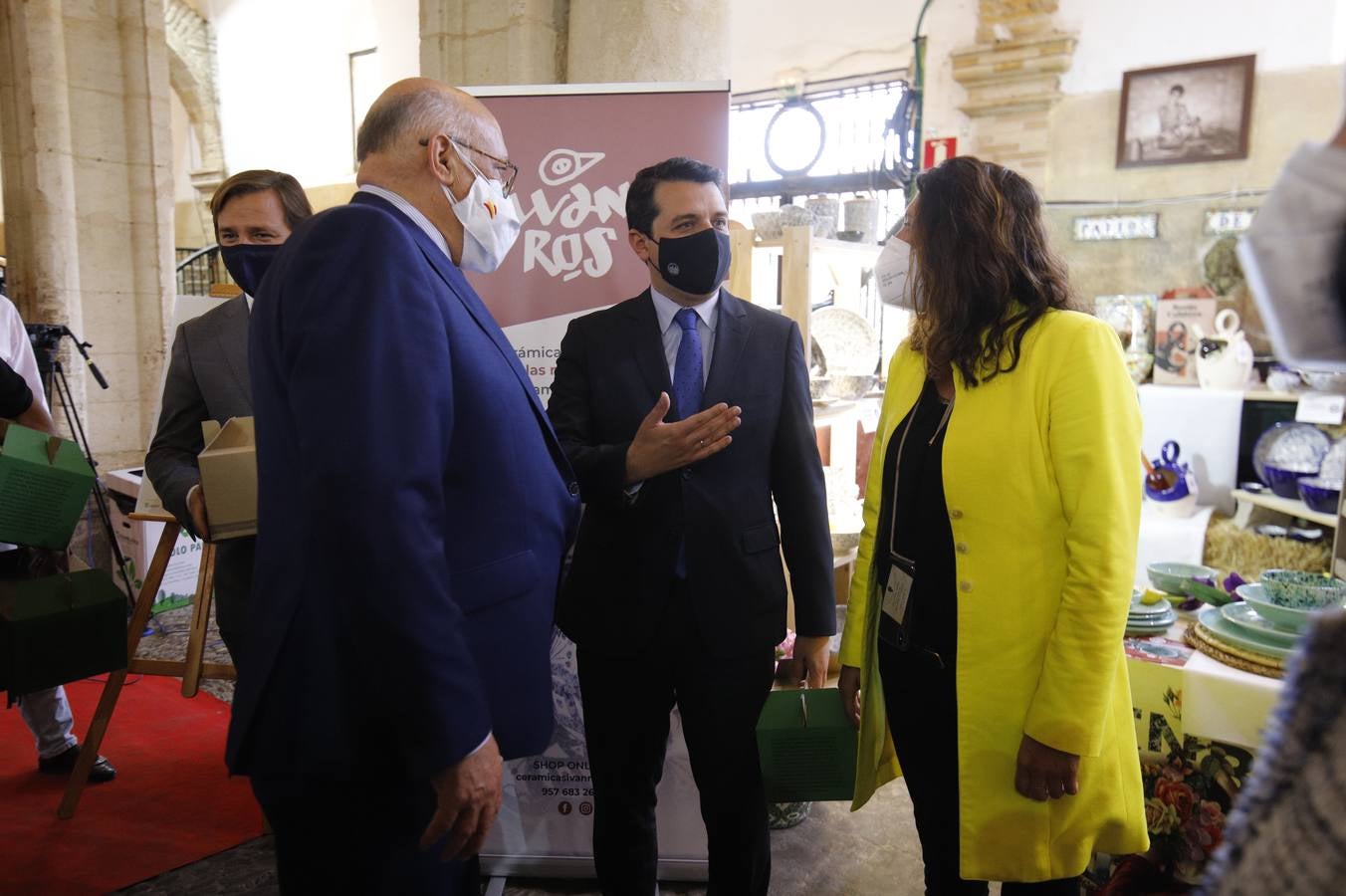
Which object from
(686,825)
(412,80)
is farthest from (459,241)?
(686,825)

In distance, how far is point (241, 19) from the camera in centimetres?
1158

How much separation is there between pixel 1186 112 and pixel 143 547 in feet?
24.7

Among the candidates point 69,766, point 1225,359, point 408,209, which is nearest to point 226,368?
point 408,209

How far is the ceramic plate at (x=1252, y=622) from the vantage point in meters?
1.96

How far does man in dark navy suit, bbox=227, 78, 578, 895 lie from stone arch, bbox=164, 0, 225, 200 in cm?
1258

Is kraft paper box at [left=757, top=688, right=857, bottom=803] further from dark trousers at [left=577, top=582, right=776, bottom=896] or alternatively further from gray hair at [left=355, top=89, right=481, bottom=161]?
gray hair at [left=355, top=89, right=481, bottom=161]

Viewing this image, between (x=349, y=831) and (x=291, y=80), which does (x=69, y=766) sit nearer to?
(x=349, y=831)

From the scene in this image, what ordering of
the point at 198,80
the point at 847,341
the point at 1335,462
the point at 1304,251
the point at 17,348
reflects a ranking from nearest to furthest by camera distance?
the point at 1304,251 → the point at 17,348 → the point at 847,341 → the point at 1335,462 → the point at 198,80

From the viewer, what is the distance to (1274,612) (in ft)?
6.54

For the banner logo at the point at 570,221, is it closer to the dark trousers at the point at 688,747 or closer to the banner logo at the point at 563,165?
the banner logo at the point at 563,165

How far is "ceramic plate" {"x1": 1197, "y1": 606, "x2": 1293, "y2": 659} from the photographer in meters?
1.95

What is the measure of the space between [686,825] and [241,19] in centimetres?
1292

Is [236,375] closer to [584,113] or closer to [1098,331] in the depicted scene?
[584,113]

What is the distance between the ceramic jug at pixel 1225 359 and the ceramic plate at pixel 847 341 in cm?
254
